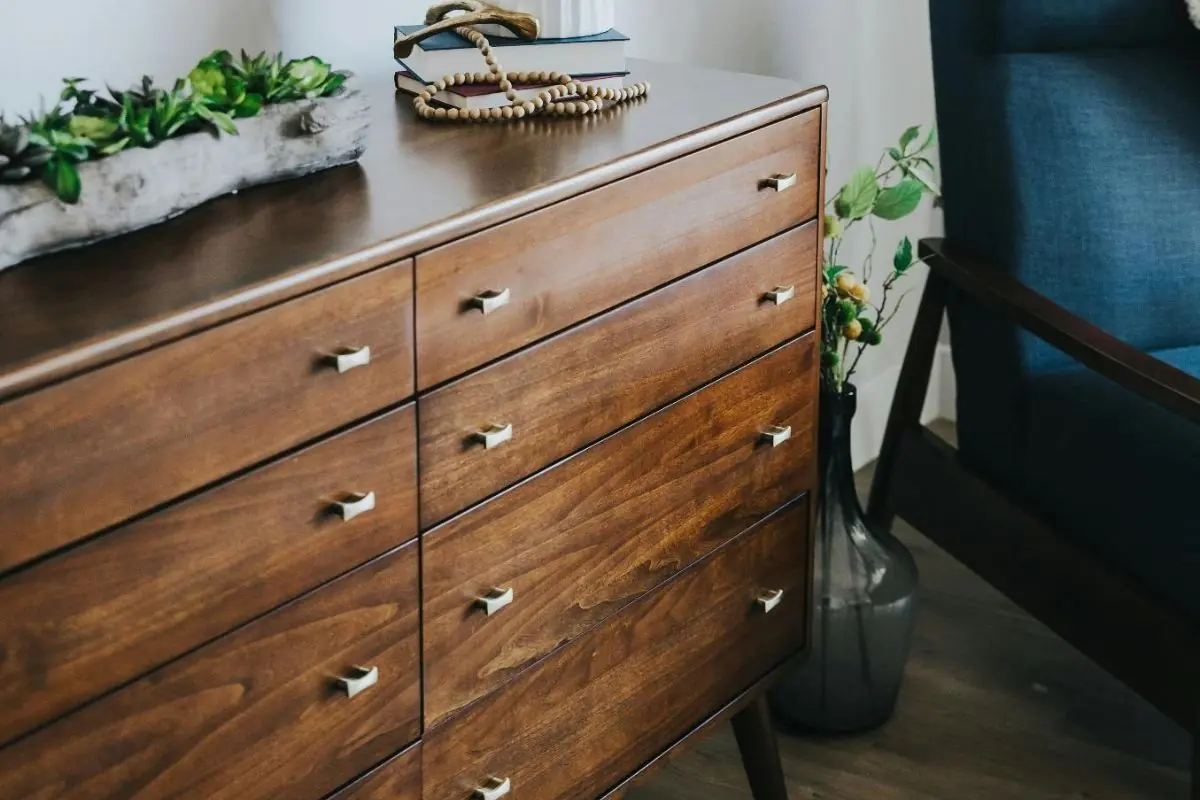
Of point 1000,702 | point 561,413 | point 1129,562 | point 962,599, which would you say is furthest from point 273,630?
point 962,599

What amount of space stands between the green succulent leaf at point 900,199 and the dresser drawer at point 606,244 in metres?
0.41

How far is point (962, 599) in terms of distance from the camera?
2295 millimetres

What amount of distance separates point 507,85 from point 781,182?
287 millimetres

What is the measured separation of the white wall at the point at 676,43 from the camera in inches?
52.0

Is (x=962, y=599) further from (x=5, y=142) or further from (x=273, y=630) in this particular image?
(x=5, y=142)

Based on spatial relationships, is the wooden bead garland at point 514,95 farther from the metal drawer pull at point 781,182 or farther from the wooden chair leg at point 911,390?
the wooden chair leg at point 911,390

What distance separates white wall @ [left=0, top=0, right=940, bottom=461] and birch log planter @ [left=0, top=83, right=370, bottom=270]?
0.94 ft

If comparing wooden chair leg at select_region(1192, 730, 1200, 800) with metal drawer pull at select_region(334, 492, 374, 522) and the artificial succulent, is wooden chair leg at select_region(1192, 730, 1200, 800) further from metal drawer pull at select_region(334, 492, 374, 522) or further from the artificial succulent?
the artificial succulent

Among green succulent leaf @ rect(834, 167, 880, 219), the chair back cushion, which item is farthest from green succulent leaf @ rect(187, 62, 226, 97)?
the chair back cushion

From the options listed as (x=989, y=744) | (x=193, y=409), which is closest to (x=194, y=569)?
(x=193, y=409)

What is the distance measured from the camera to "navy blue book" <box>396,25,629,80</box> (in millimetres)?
1423

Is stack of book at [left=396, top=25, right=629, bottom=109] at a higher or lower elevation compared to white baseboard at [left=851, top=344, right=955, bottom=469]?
higher

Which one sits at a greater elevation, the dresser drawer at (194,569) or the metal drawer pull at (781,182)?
the metal drawer pull at (781,182)

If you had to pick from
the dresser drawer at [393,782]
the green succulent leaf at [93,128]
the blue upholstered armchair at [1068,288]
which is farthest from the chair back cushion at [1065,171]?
the green succulent leaf at [93,128]
